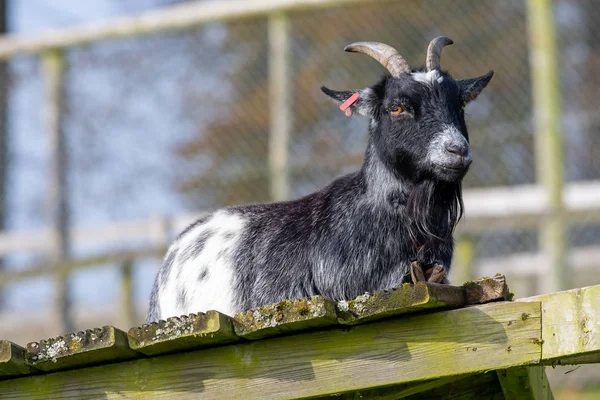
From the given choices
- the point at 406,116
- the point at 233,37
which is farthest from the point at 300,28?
the point at 406,116

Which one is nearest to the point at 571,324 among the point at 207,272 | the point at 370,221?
the point at 370,221

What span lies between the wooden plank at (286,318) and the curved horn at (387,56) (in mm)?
1929

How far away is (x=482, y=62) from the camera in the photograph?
8.56 meters

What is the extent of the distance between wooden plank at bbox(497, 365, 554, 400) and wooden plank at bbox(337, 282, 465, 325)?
14.8 inches

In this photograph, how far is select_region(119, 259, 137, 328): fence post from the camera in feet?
29.2

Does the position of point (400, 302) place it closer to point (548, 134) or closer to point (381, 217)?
point (381, 217)

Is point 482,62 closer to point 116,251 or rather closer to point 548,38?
point 548,38

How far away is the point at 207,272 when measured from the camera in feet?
17.4

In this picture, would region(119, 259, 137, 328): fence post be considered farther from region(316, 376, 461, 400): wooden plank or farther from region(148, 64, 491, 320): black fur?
region(316, 376, 461, 400): wooden plank

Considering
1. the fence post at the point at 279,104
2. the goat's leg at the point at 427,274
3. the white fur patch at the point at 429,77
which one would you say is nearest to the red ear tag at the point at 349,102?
the white fur patch at the point at 429,77

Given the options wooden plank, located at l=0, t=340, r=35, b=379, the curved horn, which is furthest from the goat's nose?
wooden plank, located at l=0, t=340, r=35, b=379

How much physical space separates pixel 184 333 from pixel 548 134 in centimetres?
488

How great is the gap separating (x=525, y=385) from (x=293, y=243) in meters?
1.57

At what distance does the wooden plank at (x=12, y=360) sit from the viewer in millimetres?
3855
